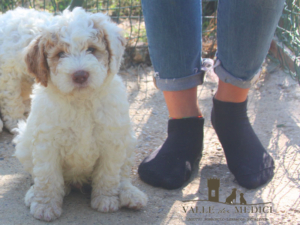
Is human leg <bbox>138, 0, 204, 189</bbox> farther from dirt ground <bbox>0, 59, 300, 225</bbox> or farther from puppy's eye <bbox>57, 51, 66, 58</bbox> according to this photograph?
puppy's eye <bbox>57, 51, 66, 58</bbox>

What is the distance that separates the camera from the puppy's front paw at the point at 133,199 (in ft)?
7.00

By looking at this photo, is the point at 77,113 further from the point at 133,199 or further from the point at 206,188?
the point at 206,188

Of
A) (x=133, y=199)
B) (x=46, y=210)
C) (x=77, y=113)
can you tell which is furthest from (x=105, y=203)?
(x=77, y=113)

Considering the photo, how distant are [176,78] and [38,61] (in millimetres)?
917

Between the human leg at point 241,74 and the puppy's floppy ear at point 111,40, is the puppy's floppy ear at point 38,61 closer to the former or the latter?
the puppy's floppy ear at point 111,40

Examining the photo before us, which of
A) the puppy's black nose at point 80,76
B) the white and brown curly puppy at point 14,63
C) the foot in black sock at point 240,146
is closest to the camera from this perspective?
the puppy's black nose at point 80,76

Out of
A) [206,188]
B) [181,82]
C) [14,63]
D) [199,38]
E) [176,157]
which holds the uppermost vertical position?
[199,38]

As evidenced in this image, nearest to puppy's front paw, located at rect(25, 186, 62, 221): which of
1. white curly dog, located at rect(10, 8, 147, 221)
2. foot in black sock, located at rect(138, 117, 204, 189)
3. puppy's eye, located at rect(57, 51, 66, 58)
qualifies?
white curly dog, located at rect(10, 8, 147, 221)

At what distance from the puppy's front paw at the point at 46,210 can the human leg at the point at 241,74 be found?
3.91 ft

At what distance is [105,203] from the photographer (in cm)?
214

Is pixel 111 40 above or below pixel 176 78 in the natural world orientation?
above

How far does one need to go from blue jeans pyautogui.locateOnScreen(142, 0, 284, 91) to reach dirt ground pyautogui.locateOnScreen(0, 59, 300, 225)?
69 centimetres

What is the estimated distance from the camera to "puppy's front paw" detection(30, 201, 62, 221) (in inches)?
80.0
